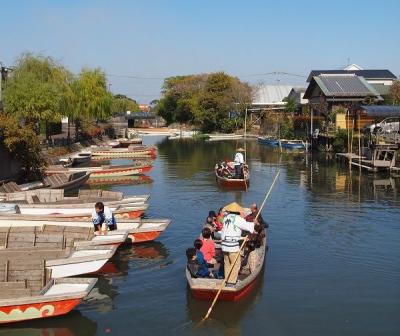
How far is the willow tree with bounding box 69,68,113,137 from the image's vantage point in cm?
5488

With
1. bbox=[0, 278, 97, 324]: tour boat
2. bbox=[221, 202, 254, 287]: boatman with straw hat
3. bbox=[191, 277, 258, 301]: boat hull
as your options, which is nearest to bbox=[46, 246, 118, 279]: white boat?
bbox=[0, 278, 97, 324]: tour boat

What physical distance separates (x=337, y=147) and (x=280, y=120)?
24.2m

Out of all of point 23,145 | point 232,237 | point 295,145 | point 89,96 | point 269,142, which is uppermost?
point 89,96

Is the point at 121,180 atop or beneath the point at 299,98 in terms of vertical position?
beneath

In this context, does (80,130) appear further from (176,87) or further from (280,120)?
(176,87)

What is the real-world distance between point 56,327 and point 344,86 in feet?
173

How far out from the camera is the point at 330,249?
17781 mm

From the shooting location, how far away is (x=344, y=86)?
5938cm

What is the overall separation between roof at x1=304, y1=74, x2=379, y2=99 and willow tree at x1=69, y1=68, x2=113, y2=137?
76.5 ft

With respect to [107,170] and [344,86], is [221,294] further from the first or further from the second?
[344,86]

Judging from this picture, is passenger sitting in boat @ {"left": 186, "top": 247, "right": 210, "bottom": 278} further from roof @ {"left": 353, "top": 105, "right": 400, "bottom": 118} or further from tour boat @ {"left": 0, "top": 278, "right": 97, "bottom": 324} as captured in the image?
roof @ {"left": 353, "top": 105, "right": 400, "bottom": 118}

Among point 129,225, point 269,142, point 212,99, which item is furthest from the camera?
point 212,99

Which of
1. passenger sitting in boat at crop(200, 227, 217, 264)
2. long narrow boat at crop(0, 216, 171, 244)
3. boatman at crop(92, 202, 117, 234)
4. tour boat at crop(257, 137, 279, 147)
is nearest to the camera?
passenger sitting in boat at crop(200, 227, 217, 264)

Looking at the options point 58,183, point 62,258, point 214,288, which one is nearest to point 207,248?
point 214,288
